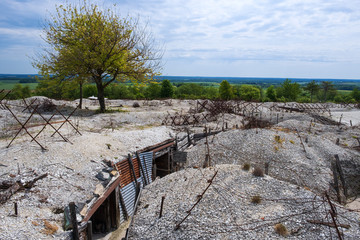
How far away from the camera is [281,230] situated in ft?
24.8

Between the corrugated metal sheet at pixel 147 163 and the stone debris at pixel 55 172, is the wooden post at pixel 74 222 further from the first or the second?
the corrugated metal sheet at pixel 147 163

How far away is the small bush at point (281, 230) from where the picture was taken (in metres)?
7.49

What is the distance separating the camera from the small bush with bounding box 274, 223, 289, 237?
24.6 feet

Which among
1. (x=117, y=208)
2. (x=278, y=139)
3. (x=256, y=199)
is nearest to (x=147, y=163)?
(x=117, y=208)

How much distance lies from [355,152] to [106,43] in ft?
70.7

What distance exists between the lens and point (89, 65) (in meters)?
22.6

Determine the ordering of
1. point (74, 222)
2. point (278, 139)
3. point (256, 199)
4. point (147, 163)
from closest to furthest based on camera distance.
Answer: point (74, 222)
point (256, 199)
point (147, 163)
point (278, 139)

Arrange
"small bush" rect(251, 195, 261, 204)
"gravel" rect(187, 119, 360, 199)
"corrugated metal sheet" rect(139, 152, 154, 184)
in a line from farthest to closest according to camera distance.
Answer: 1. "corrugated metal sheet" rect(139, 152, 154, 184)
2. "gravel" rect(187, 119, 360, 199)
3. "small bush" rect(251, 195, 261, 204)

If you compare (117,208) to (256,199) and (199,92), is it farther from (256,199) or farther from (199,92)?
(199,92)

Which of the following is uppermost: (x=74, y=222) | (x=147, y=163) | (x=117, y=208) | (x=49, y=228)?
(x=74, y=222)

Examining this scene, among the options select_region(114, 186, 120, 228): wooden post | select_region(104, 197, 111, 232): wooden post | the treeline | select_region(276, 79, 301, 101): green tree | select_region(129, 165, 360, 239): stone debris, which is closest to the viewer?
select_region(129, 165, 360, 239): stone debris

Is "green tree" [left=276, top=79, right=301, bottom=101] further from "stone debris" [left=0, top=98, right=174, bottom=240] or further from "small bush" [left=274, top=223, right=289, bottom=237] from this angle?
"small bush" [left=274, top=223, right=289, bottom=237]

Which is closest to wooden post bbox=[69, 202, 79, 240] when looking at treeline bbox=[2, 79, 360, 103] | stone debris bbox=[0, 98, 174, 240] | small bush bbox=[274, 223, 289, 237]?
stone debris bbox=[0, 98, 174, 240]

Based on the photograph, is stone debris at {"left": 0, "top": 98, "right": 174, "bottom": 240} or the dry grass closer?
the dry grass
